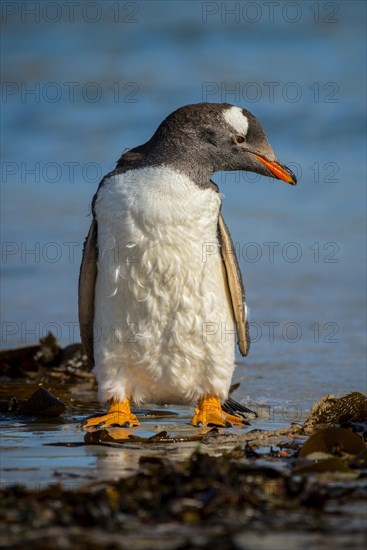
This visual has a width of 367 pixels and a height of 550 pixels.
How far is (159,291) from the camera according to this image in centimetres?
694

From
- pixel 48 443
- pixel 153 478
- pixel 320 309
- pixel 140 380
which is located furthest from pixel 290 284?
pixel 153 478

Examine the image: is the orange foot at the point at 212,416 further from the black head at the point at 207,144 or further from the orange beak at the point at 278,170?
the orange beak at the point at 278,170

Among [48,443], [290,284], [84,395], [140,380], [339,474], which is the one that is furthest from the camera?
[290,284]

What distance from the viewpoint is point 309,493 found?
4027 millimetres

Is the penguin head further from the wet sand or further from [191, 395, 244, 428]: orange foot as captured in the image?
the wet sand

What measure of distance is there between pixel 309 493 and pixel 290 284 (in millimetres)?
13030

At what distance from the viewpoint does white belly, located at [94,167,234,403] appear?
6.83 m

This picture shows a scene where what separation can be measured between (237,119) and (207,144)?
0.29 m

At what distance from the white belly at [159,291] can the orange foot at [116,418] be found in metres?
0.07

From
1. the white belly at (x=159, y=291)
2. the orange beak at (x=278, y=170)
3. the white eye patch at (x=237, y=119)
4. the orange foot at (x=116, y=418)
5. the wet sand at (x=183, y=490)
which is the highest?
the white eye patch at (x=237, y=119)

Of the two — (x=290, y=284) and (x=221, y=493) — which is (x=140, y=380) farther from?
(x=290, y=284)

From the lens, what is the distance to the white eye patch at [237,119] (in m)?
7.29

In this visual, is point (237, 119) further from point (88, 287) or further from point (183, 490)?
point (183, 490)

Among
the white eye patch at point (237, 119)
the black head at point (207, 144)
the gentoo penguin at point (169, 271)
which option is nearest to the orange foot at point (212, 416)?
the gentoo penguin at point (169, 271)
